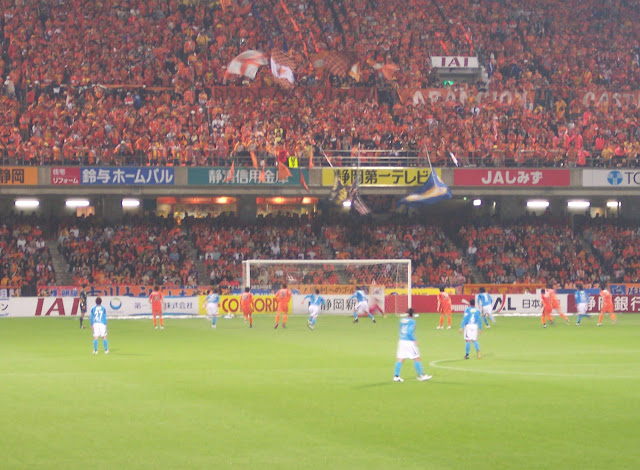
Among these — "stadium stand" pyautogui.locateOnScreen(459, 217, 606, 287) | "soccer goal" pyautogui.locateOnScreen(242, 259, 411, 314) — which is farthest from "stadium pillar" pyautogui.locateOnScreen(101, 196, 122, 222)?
"stadium stand" pyautogui.locateOnScreen(459, 217, 606, 287)

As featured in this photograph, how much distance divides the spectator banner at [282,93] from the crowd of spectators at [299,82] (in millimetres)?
265

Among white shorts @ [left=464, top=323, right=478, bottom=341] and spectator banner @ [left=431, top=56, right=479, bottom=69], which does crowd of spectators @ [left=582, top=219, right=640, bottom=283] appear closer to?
spectator banner @ [left=431, top=56, right=479, bottom=69]

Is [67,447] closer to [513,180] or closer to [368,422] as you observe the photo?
[368,422]

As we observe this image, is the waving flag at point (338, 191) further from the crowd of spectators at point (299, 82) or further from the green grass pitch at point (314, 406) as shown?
the green grass pitch at point (314, 406)

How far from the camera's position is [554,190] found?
2124 inches

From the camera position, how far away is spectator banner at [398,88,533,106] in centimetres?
5659

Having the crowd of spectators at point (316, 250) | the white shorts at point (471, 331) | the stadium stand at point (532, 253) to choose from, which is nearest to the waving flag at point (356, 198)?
the crowd of spectators at point (316, 250)

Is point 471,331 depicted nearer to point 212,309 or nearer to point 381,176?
point 212,309

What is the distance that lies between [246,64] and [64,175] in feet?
38.6

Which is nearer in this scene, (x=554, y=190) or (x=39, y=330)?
(x=39, y=330)

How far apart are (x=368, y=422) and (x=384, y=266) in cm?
3260

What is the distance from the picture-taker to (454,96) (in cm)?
5697

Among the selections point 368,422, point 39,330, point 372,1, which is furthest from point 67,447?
point 372,1

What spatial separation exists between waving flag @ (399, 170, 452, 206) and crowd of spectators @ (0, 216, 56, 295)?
1940 cm
